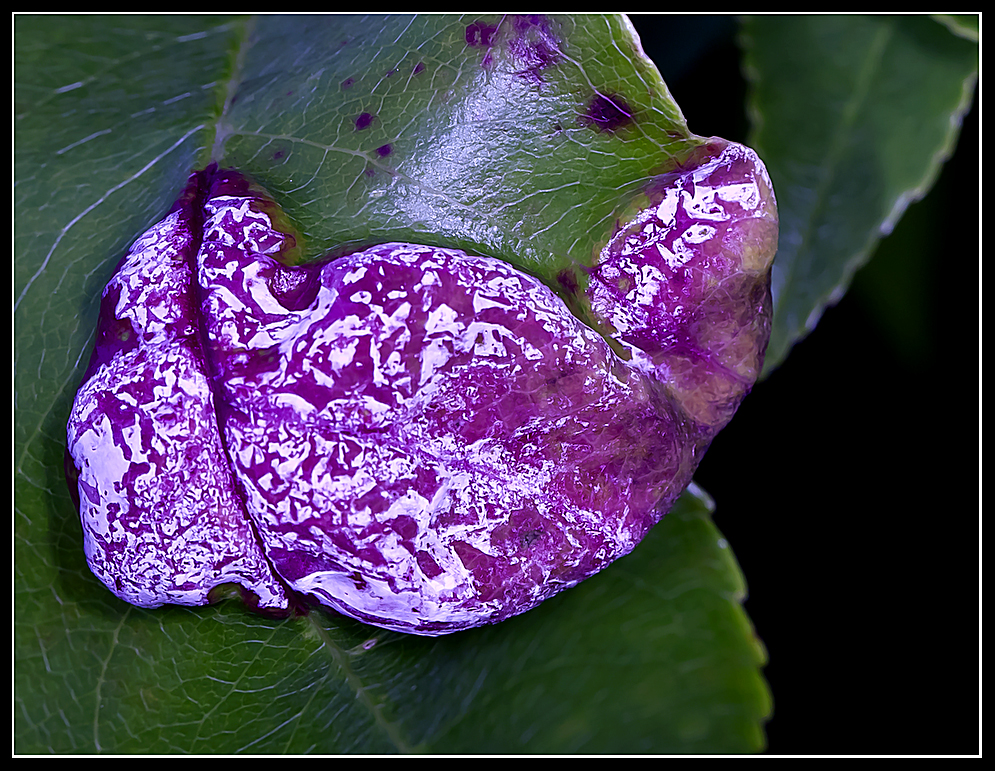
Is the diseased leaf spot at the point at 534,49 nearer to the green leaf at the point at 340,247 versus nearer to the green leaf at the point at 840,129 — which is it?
the green leaf at the point at 340,247

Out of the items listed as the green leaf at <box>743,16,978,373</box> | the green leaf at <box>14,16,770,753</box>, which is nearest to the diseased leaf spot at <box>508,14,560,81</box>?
the green leaf at <box>14,16,770,753</box>

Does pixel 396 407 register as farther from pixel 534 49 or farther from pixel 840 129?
pixel 840 129

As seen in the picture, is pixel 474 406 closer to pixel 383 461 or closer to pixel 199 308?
pixel 383 461

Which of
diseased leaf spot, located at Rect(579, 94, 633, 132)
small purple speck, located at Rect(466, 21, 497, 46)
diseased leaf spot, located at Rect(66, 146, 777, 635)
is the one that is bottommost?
diseased leaf spot, located at Rect(66, 146, 777, 635)

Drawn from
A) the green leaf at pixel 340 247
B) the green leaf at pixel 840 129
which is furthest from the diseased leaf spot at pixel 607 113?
the green leaf at pixel 840 129

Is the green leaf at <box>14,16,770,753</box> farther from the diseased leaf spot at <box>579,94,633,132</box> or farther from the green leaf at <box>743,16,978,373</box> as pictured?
the green leaf at <box>743,16,978,373</box>
